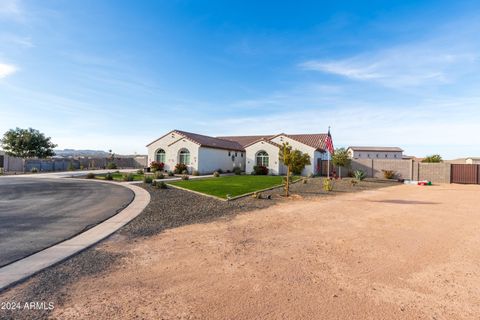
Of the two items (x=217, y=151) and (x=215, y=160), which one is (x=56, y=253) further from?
(x=217, y=151)

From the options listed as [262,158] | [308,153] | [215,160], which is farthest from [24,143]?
[308,153]

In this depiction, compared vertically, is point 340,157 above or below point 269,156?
below

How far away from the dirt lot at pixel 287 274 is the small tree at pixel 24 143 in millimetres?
45760

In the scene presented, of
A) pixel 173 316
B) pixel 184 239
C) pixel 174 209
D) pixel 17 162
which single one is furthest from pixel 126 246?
pixel 17 162

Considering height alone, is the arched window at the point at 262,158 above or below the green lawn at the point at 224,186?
above

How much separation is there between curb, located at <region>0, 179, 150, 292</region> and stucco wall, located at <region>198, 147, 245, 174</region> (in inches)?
812

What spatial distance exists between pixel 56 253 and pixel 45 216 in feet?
15.5

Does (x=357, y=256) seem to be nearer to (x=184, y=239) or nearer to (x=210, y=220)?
(x=184, y=239)

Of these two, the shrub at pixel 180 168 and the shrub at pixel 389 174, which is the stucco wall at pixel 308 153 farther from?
the shrub at pixel 180 168

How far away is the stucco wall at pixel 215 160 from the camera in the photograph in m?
30.2

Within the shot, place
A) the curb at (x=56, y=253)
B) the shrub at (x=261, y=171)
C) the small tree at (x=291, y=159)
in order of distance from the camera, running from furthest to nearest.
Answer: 1. the shrub at (x=261, y=171)
2. the small tree at (x=291, y=159)
3. the curb at (x=56, y=253)

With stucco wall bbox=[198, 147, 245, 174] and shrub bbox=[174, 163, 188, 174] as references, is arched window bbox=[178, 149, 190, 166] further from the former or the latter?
stucco wall bbox=[198, 147, 245, 174]

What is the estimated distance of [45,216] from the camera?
9320mm

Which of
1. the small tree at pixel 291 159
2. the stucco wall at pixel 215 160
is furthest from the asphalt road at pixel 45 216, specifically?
the stucco wall at pixel 215 160
